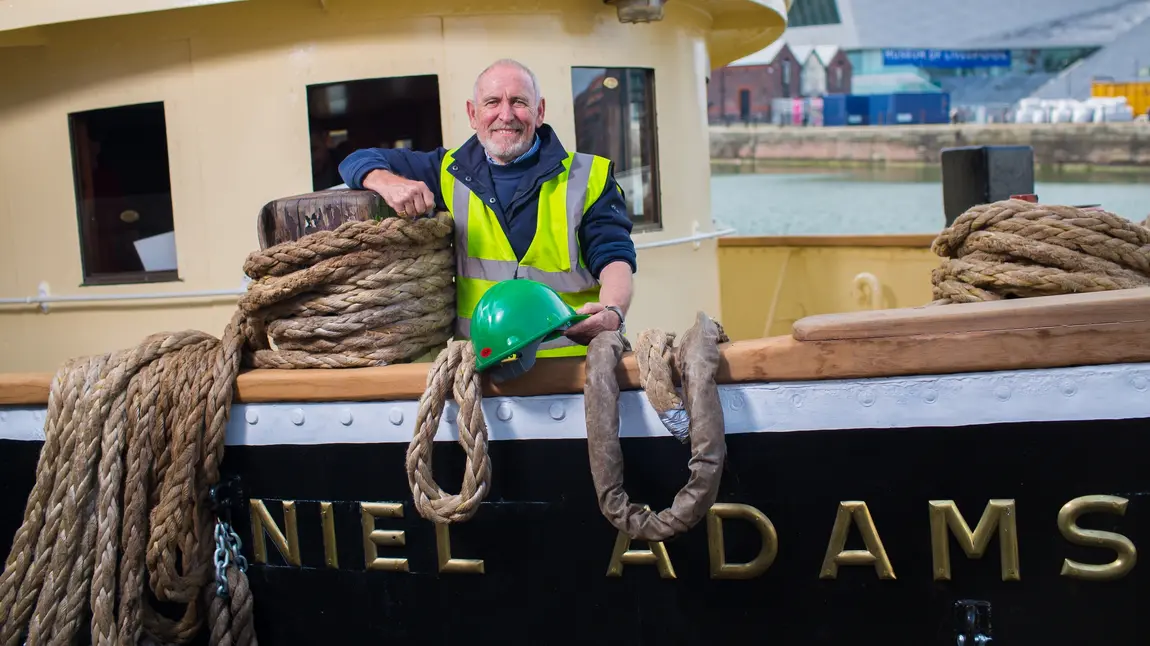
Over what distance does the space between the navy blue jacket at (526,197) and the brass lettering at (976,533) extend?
1109mm

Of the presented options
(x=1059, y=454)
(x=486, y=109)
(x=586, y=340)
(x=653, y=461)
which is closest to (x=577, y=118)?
(x=486, y=109)

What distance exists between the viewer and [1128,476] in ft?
7.27

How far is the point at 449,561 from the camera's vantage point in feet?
8.32

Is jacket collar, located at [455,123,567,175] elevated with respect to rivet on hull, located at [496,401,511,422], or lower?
elevated

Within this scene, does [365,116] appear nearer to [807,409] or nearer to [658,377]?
[658,377]

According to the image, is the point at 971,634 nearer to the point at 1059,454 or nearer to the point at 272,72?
the point at 1059,454

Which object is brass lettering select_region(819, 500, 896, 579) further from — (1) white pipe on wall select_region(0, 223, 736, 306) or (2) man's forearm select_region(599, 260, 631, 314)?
(1) white pipe on wall select_region(0, 223, 736, 306)

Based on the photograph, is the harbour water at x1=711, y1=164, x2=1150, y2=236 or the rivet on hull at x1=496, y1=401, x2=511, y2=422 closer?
the rivet on hull at x1=496, y1=401, x2=511, y2=422

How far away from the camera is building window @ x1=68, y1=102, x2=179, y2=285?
4152 millimetres

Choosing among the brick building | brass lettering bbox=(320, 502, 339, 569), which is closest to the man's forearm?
brass lettering bbox=(320, 502, 339, 569)

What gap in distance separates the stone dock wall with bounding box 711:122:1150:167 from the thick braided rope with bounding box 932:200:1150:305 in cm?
3649

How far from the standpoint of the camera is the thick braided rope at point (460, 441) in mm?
2309

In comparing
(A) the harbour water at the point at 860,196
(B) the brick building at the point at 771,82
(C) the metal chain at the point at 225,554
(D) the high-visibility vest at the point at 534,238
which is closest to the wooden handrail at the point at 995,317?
(D) the high-visibility vest at the point at 534,238

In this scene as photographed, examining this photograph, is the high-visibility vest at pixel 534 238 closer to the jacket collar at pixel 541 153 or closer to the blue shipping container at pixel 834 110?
the jacket collar at pixel 541 153
